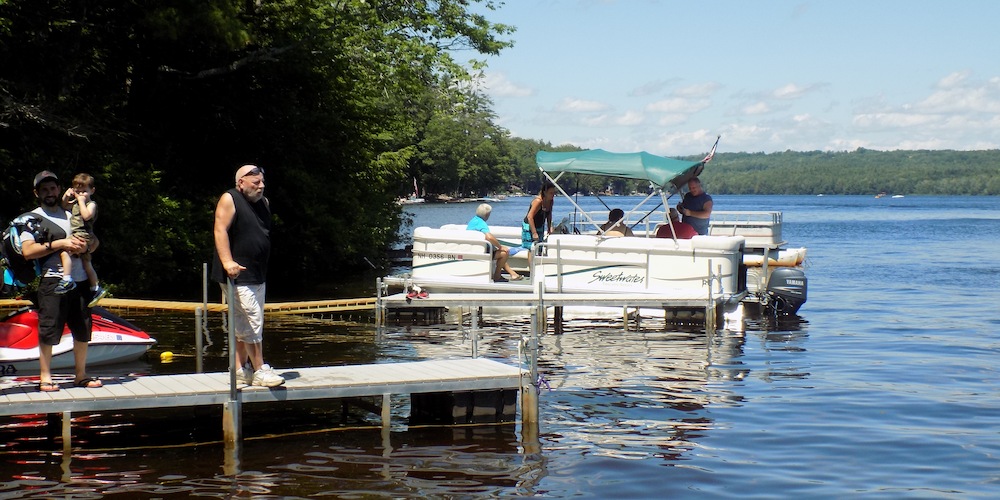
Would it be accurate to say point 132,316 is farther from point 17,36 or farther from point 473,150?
point 473,150

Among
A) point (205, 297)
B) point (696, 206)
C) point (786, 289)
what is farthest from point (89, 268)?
point (786, 289)

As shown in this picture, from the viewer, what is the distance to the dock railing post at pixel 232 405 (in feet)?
27.9

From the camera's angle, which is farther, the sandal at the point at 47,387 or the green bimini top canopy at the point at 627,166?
the green bimini top canopy at the point at 627,166

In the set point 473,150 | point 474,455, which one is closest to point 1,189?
point 474,455

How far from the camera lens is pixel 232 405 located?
911cm

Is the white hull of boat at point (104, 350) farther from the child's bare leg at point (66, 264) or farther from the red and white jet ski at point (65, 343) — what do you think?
the child's bare leg at point (66, 264)

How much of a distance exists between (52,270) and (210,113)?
16.7m

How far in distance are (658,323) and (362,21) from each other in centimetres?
1110

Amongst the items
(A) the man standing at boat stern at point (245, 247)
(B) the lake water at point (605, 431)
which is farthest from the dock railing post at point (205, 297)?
(A) the man standing at boat stern at point (245, 247)

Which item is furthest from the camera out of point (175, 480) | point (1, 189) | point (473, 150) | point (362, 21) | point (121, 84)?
point (473, 150)

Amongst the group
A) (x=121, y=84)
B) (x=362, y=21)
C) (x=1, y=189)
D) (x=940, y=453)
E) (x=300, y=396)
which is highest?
(x=362, y=21)

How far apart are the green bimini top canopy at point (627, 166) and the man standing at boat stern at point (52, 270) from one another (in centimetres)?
1053

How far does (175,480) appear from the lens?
861 cm

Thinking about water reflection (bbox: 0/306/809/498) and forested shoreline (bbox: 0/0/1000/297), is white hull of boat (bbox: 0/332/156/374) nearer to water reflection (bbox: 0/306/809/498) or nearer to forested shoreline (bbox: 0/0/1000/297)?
water reflection (bbox: 0/306/809/498)
